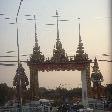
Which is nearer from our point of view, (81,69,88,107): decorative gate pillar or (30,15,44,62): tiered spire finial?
(81,69,88,107): decorative gate pillar

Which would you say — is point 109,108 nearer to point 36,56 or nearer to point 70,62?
point 70,62

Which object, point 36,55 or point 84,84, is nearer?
point 84,84

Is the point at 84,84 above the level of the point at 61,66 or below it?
below

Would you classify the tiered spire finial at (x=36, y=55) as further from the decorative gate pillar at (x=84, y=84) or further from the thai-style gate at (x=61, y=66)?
the decorative gate pillar at (x=84, y=84)

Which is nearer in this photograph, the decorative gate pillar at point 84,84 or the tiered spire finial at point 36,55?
the decorative gate pillar at point 84,84

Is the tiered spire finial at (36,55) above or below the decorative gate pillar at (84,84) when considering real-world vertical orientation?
above

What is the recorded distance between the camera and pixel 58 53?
2688 cm

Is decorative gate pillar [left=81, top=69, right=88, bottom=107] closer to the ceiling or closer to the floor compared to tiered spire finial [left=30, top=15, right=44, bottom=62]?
closer to the floor

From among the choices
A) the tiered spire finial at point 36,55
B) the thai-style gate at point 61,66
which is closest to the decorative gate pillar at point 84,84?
the thai-style gate at point 61,66

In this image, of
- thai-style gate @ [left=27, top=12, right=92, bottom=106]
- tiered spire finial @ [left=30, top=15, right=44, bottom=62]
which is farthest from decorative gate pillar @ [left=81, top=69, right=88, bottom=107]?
tiered spire finial @ [left=30, top=15, right=44, bottom=62]

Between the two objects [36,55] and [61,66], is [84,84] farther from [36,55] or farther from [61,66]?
[36,55]

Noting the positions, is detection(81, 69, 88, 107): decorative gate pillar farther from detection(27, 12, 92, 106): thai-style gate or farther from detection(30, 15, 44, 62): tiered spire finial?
detection(30, 15, 44, 62): tiered spire finial

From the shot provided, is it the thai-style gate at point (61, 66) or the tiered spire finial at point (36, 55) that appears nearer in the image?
the thai-style gate at point (61, 66)

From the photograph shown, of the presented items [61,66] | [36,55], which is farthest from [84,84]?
[36,55]
